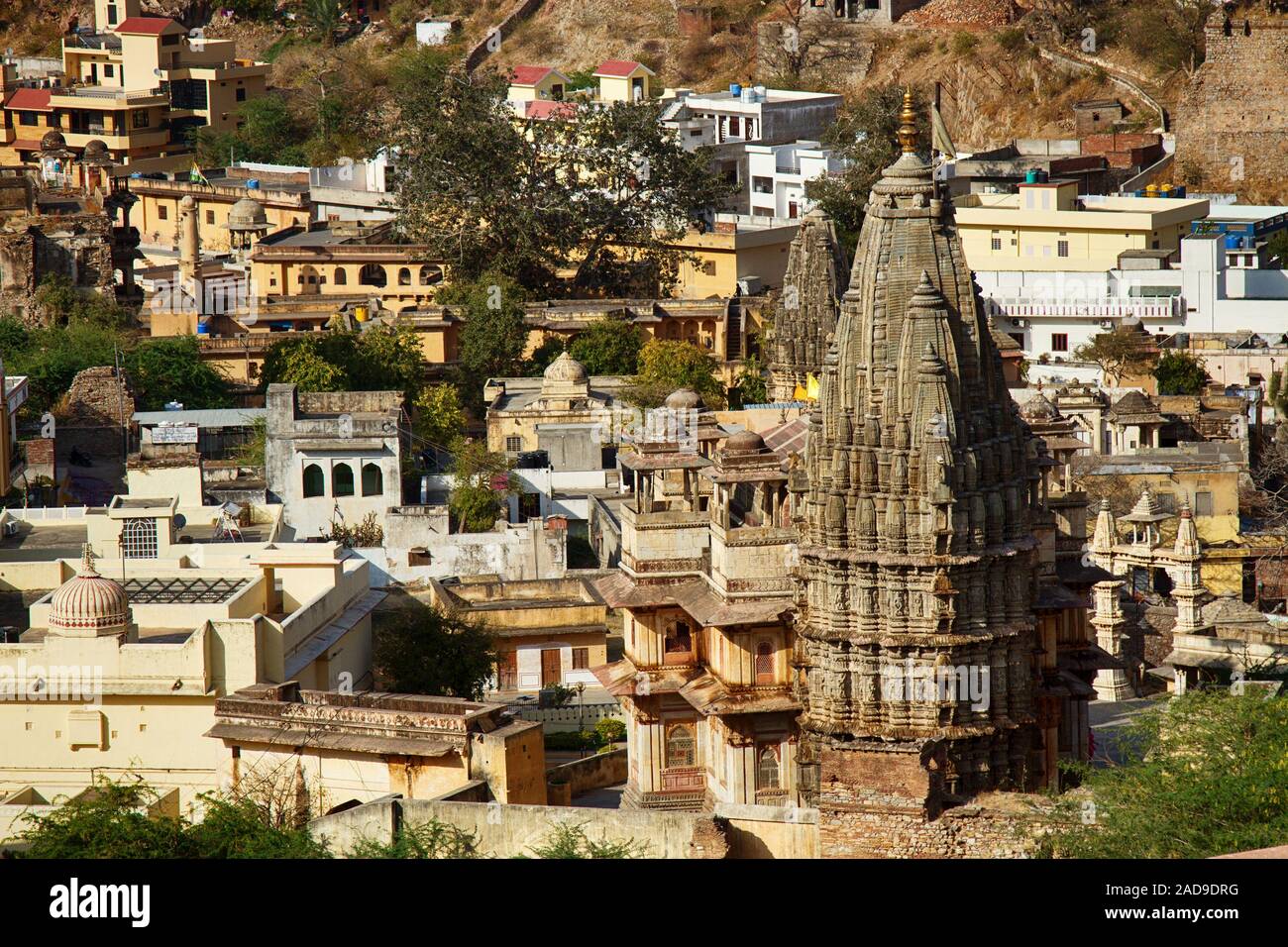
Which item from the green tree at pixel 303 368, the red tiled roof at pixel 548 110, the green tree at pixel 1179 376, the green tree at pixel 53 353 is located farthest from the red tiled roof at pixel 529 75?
the green tree at pixel 1179 376

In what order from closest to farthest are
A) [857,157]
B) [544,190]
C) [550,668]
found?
[550,668] → [544,190] → [857,157]

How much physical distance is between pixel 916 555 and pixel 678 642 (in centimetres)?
571

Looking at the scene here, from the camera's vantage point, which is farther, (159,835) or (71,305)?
(71,305)

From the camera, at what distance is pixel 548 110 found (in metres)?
111

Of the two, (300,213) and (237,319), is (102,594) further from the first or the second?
(300,213)

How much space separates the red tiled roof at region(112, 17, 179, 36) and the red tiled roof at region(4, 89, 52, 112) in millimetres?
4447

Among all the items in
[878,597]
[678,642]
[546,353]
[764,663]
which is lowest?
[764,663]

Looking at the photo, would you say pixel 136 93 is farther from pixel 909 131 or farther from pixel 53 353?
pixel 909 131

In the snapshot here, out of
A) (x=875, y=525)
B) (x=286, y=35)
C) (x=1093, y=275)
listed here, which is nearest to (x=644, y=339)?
(x=1093, y=275)

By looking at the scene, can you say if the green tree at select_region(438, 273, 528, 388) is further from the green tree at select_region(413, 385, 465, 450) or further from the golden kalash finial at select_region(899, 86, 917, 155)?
the golden kalash finial at select_region(899, 86, 917, 155)

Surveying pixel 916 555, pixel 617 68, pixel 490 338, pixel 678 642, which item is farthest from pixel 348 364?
pixel 617 68

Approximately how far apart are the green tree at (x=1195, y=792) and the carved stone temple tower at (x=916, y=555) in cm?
191

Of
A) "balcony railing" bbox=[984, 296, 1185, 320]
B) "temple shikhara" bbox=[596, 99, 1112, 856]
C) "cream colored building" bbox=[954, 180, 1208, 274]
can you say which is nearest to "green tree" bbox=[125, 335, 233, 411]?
"balcony railing" bbox=[984, 296, 1185, 320]

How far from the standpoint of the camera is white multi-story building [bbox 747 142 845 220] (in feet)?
343
